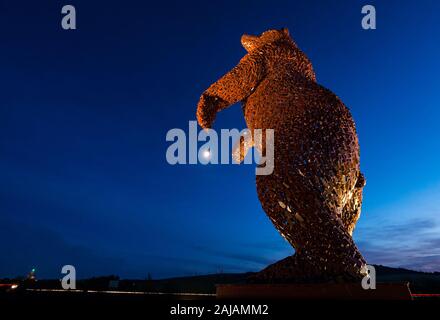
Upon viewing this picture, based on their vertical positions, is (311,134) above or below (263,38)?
below

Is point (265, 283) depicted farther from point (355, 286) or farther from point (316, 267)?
point (355, 286)

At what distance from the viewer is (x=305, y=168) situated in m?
5.16

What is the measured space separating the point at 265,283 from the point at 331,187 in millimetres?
1522

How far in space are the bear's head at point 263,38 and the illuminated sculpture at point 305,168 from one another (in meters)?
0.35

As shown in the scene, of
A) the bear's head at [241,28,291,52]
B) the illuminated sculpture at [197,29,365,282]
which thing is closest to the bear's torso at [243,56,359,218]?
the illuminated sculpture at [197,29,365,282]

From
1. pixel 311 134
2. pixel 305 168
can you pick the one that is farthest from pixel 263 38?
pixel 305 168

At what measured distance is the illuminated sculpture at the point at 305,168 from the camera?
16.2 feet

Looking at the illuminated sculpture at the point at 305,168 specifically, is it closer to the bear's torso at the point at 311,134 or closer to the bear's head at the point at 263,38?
the bear's torso at the point at 311,134

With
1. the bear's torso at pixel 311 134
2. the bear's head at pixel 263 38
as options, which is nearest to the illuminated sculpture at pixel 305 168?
the bear's torso at pixel 311 134

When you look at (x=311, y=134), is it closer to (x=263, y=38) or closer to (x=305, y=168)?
(x=305, y=168)

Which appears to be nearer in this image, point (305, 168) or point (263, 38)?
point (305, 168)

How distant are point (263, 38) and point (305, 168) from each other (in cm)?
263

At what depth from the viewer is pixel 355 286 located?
177 inches
